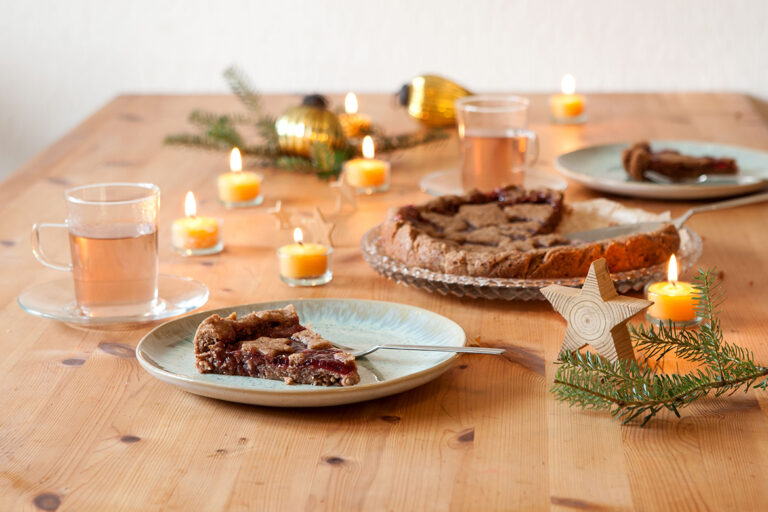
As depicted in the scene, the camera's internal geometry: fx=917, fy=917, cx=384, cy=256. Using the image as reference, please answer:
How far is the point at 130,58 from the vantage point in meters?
3.70

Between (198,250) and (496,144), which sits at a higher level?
(496,144)

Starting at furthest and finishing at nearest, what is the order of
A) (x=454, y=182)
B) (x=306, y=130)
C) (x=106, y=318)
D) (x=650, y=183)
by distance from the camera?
(x=306, y=130) < (x=454, y=182) < (x=650, y=183) < (x=106, y=318)

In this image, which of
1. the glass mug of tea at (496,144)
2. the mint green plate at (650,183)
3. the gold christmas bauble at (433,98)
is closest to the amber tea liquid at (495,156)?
the glass mug of tea at (496,144)

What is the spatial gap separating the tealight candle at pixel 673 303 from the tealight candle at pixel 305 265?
470 millimetres

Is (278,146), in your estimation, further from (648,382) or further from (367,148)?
(648,382)

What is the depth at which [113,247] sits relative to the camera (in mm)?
1199

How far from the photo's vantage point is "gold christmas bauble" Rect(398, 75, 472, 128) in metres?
2.38

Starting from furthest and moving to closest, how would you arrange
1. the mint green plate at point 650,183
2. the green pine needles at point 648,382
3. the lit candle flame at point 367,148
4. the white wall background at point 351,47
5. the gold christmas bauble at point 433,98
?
the white wall background at point 351,47 → the gold christmas bauble at point 433,98 → the lit candle flame at point 367,148 → the mint green plate at point 650,183 → the green pine needles at point 648,382

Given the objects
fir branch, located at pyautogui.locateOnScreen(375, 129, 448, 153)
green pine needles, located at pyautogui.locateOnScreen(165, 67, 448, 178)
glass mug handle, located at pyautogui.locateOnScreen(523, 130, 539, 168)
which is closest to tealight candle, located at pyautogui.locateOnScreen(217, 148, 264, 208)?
green pine needles, located at pyautogui.locateOnScreen(165, 67, 448, 178)

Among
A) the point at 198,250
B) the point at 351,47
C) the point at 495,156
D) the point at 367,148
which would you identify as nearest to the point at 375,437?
the point at 198,250

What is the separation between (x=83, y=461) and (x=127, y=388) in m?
0.16

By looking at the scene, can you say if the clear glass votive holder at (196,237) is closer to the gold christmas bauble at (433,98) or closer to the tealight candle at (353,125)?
the tealight candle at (353,125)

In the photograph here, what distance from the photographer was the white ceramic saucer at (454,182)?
182 centimetres

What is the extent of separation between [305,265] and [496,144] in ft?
1.89
